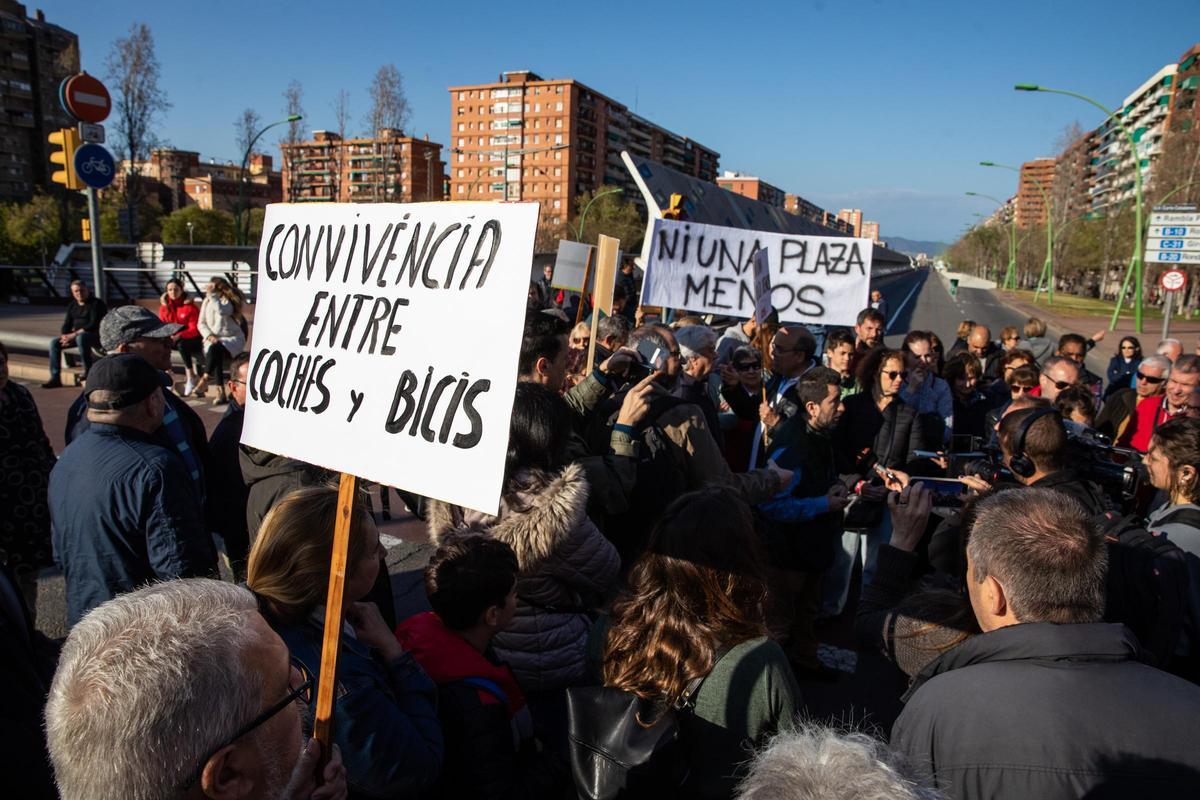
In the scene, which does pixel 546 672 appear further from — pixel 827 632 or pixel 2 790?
pixel 827 632

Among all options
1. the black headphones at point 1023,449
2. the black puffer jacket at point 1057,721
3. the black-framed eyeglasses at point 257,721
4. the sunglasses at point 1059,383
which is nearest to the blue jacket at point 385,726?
the black-framed eyeglasses at point 257,721

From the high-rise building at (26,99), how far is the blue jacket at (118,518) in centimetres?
8591

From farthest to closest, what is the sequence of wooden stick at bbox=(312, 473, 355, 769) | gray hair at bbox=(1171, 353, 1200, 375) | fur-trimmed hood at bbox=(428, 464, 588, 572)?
1. gray hair at bbox=(1171, 353, 1200, 375)
2. fur-trimmed hood at bbox=(428, 464, 588, 572)
3. wooden stick at bbox=(312, 473, 355, 769)

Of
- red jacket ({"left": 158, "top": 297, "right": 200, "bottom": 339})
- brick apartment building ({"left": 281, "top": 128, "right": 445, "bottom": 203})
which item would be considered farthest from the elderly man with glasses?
brick apartment building ({"left": 281, "top": 128, "right": 445, "bottom": 203})

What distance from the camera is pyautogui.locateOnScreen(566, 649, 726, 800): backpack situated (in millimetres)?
1521

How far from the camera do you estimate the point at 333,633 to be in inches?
62.4

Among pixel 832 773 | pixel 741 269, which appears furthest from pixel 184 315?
pixel 832 773

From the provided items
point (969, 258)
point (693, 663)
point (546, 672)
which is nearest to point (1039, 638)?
point (693, 663)

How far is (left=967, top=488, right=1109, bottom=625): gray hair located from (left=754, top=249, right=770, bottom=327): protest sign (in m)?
3.81

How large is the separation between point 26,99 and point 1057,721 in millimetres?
95991

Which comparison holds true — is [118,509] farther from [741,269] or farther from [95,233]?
[95,233]

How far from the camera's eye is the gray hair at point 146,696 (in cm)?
109

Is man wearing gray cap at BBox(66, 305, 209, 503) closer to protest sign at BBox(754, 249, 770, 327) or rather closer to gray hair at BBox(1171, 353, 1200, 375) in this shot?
protest sign at BBox(754, 249, 770, 327)

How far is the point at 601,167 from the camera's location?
4884 inches
